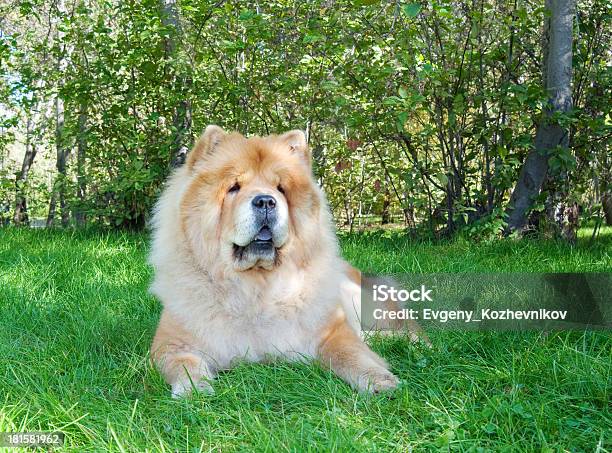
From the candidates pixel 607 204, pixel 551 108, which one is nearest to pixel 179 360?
pixel 551 108

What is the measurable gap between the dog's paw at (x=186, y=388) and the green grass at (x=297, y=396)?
48 mm

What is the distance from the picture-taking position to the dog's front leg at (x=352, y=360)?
2.32 meters

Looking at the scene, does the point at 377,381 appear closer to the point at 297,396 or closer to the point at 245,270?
the point at 297,396

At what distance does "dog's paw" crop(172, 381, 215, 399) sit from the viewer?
2.27m

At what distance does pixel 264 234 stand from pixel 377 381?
80 cm

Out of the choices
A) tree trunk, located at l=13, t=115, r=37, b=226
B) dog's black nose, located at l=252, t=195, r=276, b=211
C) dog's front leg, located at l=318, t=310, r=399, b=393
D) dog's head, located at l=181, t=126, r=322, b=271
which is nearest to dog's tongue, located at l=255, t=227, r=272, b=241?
dog's head, located at l=181, t=126, r=322, b=271

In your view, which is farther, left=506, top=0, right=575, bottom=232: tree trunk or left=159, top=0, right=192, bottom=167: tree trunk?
left=159, top=0, right=192, bottom=167: tree trunk

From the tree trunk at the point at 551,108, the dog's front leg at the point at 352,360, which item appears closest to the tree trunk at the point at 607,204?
the tree trunk at the point at 551,108

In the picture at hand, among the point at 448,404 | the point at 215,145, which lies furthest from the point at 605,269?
the point at 215,145

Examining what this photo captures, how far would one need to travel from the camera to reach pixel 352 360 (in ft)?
8.12

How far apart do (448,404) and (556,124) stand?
416cm

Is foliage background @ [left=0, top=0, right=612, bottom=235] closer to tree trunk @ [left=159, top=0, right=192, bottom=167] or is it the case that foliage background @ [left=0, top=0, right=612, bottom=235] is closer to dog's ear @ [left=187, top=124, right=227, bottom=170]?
tree trunk @ [left=159, top=0, right=192, bottom=167]

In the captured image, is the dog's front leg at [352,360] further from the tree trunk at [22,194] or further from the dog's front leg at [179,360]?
the tree trunk at [22,194]

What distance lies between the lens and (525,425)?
6.32ft
